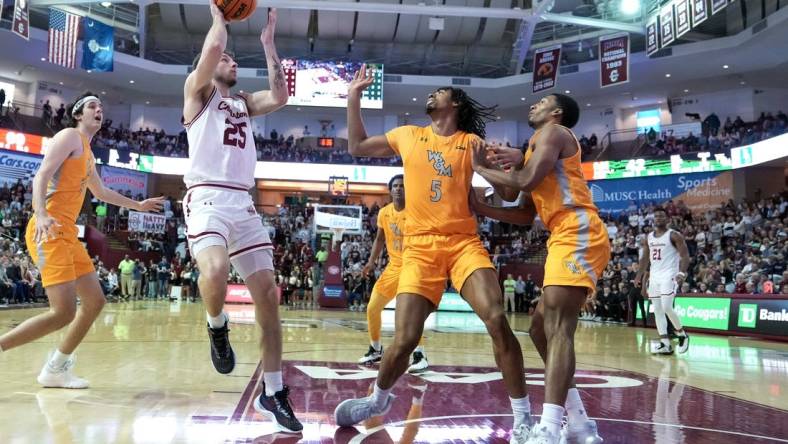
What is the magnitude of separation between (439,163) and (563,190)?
0.77 metres

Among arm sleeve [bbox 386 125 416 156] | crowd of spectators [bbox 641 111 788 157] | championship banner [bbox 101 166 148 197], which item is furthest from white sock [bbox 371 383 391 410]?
championship banner [bbox 101 166 148 197]

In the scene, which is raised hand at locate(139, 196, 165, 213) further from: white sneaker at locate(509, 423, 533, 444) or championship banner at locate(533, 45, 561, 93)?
championship banner at locate(533, 45, 561, 93)

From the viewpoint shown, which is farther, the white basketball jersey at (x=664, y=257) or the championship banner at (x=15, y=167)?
the championship banner at (x=15, y=167)

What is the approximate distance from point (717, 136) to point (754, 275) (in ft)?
53.2

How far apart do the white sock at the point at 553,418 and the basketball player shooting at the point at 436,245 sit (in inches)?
9.6

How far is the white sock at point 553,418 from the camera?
3168 millimetres

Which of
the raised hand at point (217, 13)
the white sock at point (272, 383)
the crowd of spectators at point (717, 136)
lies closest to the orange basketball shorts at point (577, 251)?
the white sock at point (272, 383)

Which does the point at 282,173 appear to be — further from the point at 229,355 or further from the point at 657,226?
the point at 229,355

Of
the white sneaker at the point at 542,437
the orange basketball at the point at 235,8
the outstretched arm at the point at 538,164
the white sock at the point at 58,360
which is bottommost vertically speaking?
the white sneaker at the point at 542,437

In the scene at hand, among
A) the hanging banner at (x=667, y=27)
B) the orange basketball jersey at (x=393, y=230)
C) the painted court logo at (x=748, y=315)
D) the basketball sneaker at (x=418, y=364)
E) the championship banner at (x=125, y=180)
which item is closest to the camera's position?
the basketball sneaker at (x=418, y=364)

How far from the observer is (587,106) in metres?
37.3

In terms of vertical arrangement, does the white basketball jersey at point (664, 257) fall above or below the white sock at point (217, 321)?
above

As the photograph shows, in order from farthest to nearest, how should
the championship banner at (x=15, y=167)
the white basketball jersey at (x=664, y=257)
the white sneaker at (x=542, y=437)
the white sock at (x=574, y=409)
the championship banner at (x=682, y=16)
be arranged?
1. the championship banner at (x=15, y=167)
2. the championship banner at (x=682, y=16)
3. the white basketball jersey at (x=664, y=257)
4. the white sock at (x=574, y=409)
5. the white sneaker at (x=542, y=437)

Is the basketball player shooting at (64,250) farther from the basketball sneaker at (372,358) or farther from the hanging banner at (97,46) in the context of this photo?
the hanging banner at (97,46)
